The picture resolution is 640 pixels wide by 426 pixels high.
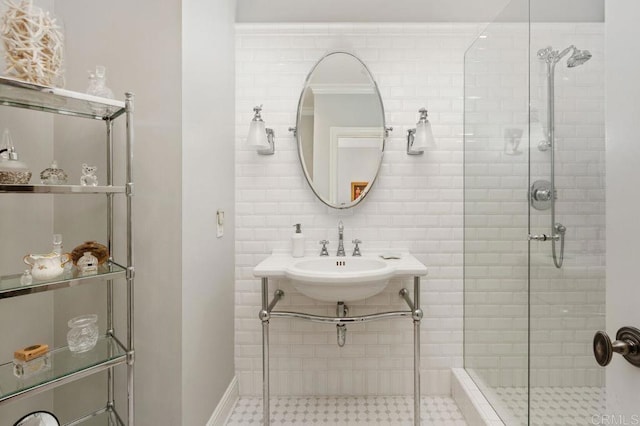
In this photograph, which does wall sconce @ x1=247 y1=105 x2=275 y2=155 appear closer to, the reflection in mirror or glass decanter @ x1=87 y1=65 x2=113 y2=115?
glass decanter @ x1=87 y1=65 x2=113 y2=115

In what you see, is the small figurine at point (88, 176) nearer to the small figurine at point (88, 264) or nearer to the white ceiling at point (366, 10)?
the small figurine at point (88, 264)

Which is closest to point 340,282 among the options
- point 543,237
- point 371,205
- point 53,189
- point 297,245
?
point 297,245

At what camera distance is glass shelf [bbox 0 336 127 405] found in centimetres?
90

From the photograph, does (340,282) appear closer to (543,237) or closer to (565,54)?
(543,237)

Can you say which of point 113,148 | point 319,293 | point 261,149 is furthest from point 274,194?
point 113,148

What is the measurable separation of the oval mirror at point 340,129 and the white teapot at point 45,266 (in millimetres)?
1208

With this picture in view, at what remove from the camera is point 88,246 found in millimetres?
1124

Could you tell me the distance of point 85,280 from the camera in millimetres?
1013

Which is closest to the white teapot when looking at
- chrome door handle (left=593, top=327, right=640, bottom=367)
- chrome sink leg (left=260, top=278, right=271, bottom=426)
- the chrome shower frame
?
chrome sink leg (left=260, top=278, right=271, bottom=426)

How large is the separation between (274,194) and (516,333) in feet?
4.59

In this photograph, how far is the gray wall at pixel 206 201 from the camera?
1.28 m

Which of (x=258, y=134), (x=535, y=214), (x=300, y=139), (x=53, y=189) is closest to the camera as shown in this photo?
(x=53, y=189)

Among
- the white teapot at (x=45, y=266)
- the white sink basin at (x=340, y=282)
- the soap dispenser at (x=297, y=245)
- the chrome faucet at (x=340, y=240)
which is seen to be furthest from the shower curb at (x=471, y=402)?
the white teapot at (x=45, y=266)

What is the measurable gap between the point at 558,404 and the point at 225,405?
1484 mm
